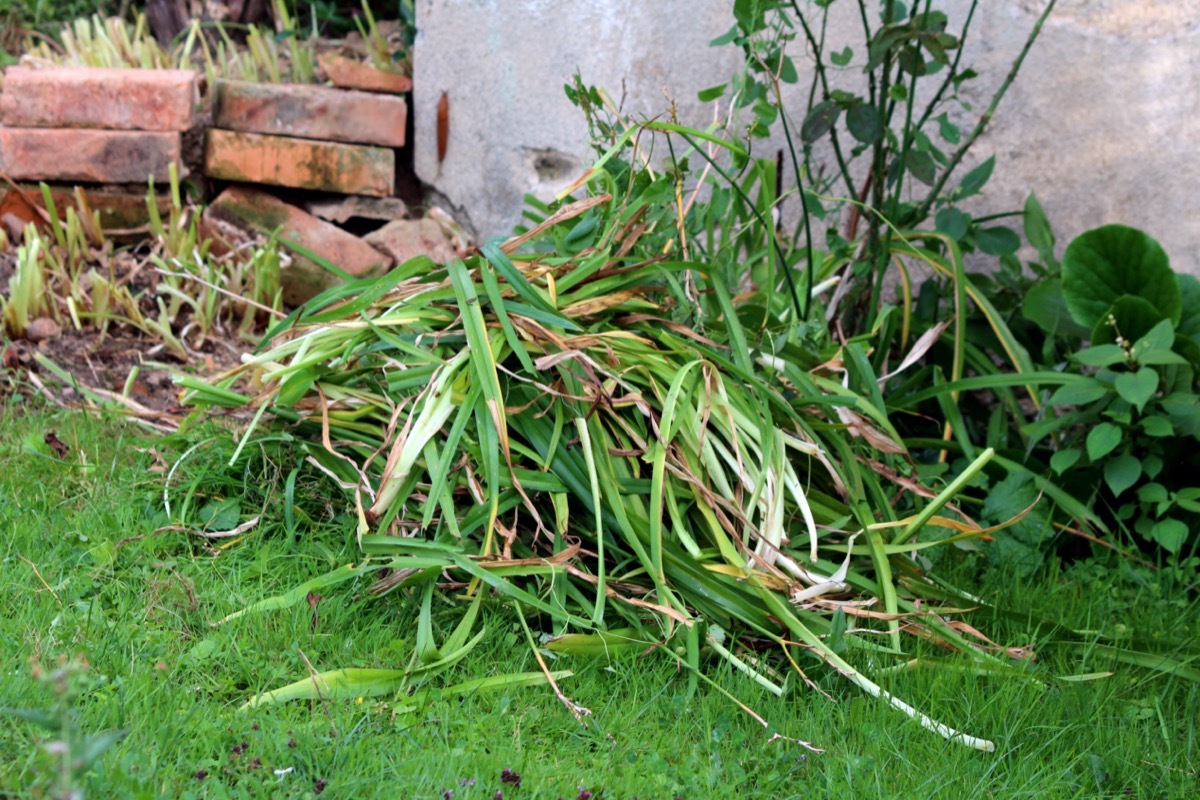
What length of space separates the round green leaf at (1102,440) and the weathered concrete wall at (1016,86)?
89 centimetres

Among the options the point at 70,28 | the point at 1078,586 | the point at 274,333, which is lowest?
the point at 1078,586

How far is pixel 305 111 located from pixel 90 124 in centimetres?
69

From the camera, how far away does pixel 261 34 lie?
403 centimetres

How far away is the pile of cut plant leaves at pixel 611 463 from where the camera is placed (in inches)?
72.3

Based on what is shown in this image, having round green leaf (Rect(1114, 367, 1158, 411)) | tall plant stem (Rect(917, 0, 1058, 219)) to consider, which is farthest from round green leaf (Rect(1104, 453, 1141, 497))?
tall plant stem (Rect(917, 0, 1058, 219))

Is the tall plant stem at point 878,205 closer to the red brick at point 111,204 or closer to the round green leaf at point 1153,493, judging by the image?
the round green leaf at point 1153,493

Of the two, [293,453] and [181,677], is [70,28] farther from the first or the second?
[181,677]

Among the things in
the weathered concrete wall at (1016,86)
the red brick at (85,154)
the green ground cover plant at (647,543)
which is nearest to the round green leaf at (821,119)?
the green ground cover plant at (647,543)

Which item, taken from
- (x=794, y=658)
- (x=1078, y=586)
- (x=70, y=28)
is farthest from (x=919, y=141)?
(x=70, y=28)

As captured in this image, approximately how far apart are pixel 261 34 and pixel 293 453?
247 centimetres

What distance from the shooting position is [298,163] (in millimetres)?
3541

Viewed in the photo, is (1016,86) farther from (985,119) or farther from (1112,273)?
(1112,273)

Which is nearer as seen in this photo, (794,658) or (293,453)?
(794,658)

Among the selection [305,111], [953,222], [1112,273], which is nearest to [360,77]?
[305,111]
